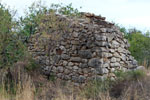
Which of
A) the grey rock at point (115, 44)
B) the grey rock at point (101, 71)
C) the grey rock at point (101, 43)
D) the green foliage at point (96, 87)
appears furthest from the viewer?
the grey rock at point (115, 44)

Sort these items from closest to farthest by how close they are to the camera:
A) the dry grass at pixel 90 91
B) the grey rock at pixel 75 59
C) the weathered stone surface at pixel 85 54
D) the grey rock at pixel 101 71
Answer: the dry grass at pixel 90 91 → the grey rock at pixel 101 71 → the weathered stone surface at pixel 85 54 → the grey rock at pixel 75 59

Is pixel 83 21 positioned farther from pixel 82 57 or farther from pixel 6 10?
pixel 6 10

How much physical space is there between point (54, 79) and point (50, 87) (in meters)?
0.97

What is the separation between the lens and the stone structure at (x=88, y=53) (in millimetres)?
6488

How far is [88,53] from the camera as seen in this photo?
264 inches

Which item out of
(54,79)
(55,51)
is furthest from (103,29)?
(54,79)

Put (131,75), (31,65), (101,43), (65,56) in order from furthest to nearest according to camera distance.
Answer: (31,65)
(65,56)
(101,43)
(131,75)

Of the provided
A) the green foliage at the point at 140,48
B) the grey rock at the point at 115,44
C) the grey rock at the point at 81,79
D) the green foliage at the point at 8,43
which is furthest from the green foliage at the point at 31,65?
the green foliage at the point at 140,48

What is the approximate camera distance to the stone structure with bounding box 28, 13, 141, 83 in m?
6.49

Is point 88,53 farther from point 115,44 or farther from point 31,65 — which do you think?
point 31,65

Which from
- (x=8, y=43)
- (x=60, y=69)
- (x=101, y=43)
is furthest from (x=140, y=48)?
(x=8, y=43)

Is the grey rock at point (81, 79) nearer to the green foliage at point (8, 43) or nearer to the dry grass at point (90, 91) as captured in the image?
the dry grass at point (90, 91)

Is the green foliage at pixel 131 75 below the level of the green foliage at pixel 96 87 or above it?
above

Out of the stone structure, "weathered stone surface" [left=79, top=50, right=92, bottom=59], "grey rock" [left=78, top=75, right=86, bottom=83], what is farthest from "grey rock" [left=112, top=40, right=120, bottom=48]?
"grey rock" [left=78, top=75, right=86, bottom=83]
